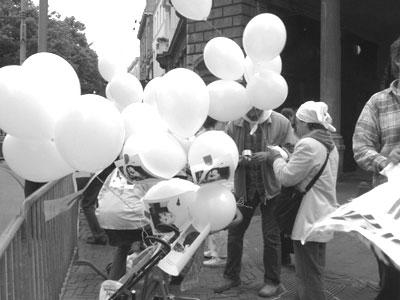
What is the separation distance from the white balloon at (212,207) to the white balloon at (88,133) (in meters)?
0.54

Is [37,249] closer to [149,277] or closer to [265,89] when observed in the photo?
[149,277]

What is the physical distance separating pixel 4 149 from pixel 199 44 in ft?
28.9

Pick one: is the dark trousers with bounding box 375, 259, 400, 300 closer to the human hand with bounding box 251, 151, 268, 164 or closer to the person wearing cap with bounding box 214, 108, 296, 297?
the human hand with bounding box 251, 151, 268, 164

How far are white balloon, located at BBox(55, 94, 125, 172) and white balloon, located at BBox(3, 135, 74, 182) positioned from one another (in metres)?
0.19

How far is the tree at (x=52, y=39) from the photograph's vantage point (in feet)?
99.9

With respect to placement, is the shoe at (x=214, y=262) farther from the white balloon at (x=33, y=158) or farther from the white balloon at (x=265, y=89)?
the white balloon at (x=33, y=158)

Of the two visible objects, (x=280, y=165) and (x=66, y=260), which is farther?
(x=66, y=260)

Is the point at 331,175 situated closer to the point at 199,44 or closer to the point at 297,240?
the point at 297,240

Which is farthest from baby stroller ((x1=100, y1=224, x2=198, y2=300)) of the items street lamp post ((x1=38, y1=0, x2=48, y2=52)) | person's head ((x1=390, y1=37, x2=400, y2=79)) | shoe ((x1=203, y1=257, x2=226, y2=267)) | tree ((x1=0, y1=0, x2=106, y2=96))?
tree ((x1=0, y1=0, x2=106, y2=96))

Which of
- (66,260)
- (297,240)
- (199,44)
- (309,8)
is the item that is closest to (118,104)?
(297,240)

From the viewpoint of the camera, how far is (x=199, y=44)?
1105 centimetres

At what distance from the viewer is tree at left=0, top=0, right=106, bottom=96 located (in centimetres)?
3044

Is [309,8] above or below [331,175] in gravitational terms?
above

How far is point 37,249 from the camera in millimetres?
3156
